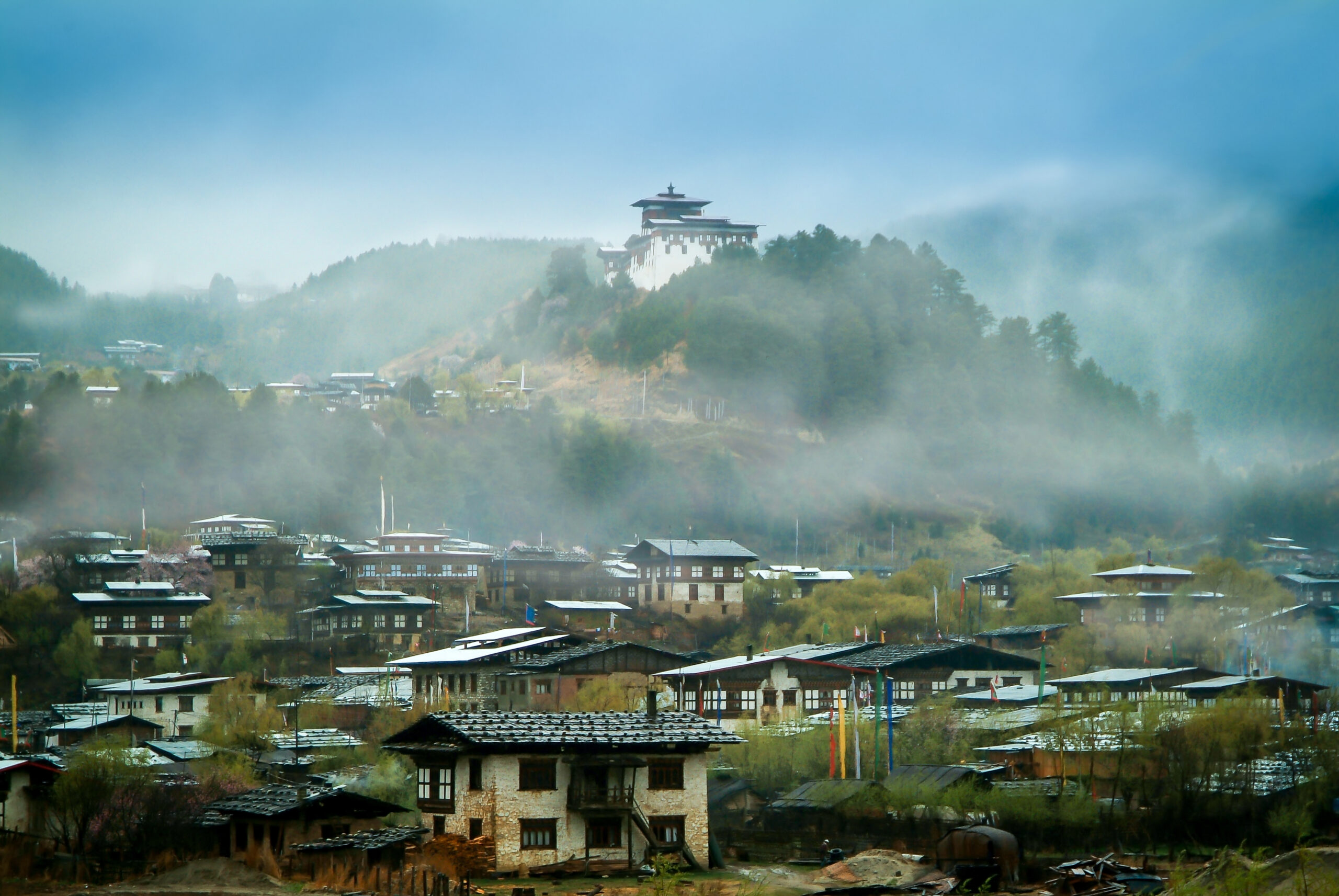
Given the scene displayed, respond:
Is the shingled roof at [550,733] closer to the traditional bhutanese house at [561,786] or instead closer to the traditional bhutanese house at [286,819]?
the traditional bhutanese house at [561,786]

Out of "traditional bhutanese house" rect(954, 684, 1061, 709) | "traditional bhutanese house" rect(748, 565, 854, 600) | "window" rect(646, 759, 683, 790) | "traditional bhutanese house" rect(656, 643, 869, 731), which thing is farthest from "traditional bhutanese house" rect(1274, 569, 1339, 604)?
"window" rect(646, 759, 683, 790)

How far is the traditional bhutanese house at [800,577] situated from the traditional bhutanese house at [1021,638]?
21.5 m

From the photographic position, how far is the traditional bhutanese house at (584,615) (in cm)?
8500

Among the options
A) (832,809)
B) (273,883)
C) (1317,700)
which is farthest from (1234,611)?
(273,883)

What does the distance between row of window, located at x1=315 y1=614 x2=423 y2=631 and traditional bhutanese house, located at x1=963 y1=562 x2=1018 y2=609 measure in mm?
33444

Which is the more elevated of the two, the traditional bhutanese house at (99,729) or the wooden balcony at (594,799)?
the wooden balcony at (594,799)

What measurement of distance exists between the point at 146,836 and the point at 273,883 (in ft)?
18.5

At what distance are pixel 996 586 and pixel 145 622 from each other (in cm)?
4934

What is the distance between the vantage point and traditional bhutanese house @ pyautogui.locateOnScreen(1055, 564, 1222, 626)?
7856 centimetres

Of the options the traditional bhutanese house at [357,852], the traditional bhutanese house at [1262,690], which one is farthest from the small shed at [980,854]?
the traditional bhutanese house at [1262,690]

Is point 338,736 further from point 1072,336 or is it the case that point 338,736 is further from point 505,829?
point 1072,336

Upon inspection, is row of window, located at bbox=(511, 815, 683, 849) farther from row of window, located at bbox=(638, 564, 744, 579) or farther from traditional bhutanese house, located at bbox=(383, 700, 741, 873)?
row of window, located at bbox=(638, 564, 744, 579)

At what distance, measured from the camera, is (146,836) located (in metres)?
35.2

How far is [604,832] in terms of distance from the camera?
109 ft
